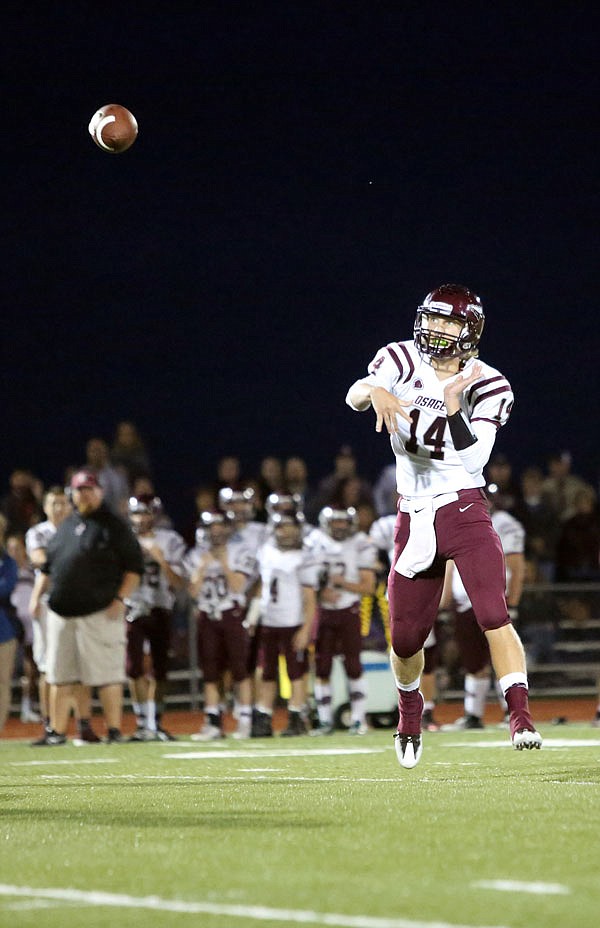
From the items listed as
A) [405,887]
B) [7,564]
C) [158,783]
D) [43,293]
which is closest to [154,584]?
[7,564]

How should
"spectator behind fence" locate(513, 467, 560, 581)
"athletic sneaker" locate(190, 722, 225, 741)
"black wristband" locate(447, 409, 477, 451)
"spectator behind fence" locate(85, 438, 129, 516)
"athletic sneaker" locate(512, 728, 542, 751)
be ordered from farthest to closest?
"spectator behind fence" locate(513, 467, 560, 581)
"spectator behind fence" locate(85, 438, 129, 516)
"athletic sneaker" locate(190, 722, 225, 741)
"black wristband" locate(447, 409, 477, 451)
"athletic sneaker" locate(512, 728, 542, 751)

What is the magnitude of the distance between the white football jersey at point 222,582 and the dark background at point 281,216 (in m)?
8.51

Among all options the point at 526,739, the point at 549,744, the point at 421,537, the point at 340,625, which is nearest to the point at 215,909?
the point at 526,739

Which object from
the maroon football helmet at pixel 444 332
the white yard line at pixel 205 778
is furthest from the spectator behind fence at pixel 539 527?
the maroon football helmet at pixel 444 332

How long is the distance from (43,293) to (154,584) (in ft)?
35.6

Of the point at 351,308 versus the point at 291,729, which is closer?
the point at 291,729

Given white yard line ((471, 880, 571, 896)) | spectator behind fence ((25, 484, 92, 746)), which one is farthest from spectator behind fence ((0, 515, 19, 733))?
white yard line ((471, 880, 571, 896))

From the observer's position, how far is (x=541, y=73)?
22.4 meters

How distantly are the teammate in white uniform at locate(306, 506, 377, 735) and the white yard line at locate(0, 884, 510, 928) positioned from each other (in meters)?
8.69

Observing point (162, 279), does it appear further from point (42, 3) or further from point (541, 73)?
point (541, 73)

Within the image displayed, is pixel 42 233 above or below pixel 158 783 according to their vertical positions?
above

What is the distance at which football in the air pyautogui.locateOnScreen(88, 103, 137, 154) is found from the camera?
9.60 metres

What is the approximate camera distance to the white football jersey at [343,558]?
510 inches

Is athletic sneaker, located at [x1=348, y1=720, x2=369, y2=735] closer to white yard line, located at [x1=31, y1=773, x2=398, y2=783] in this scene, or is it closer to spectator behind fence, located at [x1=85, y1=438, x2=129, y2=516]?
spectator behind fence, located at [x1=85, y1=438, x2=129, y2=516]
